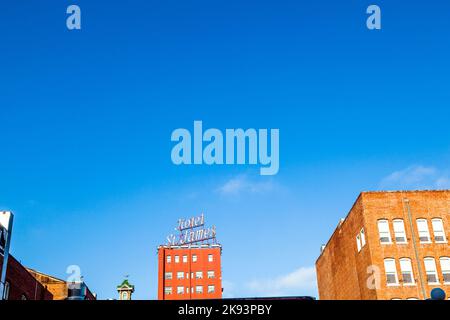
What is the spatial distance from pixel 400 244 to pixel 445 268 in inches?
136

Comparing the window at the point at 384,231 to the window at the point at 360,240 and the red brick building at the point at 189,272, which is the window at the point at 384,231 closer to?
the window at the point at 360,240

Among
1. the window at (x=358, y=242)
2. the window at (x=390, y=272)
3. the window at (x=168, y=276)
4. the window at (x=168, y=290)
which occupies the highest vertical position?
the window at (x=168, y=276)

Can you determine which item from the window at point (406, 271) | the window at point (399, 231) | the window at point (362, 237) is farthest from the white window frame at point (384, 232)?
the window at point (406, 271)

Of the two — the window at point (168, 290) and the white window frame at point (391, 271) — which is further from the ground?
the window at point (168, 290)

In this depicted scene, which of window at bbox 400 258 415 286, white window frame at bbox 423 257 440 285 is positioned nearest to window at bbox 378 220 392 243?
window at bbox 400 258 415 286

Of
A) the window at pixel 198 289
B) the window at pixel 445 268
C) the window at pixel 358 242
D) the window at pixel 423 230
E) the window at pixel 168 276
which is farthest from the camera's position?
the window at pixel 168 276

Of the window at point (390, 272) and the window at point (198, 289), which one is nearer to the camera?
the window at point (390, 272)

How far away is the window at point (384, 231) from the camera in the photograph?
35.5 metres

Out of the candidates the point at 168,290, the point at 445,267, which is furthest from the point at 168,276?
the point at 445,267

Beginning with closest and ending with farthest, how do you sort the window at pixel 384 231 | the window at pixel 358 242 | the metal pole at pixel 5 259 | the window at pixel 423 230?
the metal pole at pixel 5 259
the window at pixel 423 230
the window at pixel 384 231
the window at pixel 358 242

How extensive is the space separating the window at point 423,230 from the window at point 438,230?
0.53m

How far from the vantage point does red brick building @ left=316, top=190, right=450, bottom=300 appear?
112 feet

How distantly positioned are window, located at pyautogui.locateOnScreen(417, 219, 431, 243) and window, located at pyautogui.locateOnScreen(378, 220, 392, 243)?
2.29 meters
